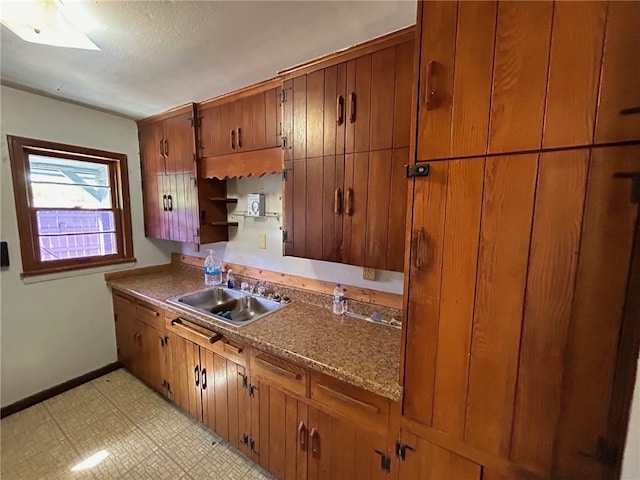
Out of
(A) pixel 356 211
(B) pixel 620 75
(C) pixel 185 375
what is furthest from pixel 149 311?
(B) pixel 620 75

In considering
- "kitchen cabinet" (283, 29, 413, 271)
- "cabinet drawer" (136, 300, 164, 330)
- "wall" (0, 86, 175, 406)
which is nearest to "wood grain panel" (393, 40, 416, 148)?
"kitchen cabinet" (283, 29, 413, 271)

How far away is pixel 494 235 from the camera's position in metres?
0.77

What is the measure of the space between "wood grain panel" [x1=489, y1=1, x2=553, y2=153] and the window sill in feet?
10.2

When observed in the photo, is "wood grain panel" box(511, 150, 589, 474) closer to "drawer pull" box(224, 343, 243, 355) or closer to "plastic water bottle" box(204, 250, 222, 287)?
"drawer pull" box(224, 343, 243, 355)

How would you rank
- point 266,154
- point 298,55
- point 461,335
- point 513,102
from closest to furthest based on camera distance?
point 513,102, point 461,335, point 298,55, point 266,154

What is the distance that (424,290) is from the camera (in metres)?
0.89

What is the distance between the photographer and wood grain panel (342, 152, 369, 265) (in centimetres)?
133

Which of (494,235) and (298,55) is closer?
(494,235)

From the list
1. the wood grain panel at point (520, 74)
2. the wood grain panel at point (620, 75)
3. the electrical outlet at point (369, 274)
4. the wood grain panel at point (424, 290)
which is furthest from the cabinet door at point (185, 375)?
the wood grain panel at point (620, 75)

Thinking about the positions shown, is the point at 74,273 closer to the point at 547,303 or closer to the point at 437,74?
the point at 437,74

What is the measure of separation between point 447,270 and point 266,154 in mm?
1343

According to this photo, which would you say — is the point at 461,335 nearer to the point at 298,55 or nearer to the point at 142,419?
the point at 298,55

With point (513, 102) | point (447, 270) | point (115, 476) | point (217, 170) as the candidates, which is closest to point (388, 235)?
point (447, 270)

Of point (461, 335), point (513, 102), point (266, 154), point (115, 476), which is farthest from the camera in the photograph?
point (266, 154)
